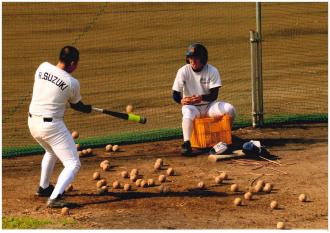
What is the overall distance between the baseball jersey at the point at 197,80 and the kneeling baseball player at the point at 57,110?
9.59 ft

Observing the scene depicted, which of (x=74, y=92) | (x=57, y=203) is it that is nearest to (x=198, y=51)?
(x=74, y=92)

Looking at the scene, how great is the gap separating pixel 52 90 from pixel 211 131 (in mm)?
3559

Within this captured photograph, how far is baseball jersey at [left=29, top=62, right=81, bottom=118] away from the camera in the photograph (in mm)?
10500

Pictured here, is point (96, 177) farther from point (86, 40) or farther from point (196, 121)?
point (86, 40)

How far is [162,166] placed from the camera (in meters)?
12.6

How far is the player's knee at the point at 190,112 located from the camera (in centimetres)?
1313

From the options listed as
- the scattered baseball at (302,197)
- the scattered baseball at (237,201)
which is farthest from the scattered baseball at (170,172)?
the scattered baseball at (302,197)

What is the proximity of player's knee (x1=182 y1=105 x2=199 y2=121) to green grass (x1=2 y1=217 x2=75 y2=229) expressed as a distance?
3602mm

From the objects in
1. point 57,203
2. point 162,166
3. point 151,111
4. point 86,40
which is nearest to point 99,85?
point 151,111

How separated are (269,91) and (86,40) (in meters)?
8.80

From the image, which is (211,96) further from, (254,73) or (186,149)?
(254,73)

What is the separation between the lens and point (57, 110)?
10.6m

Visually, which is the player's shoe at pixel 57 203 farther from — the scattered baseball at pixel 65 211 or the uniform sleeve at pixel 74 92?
the uniform sleeve at pixel 74 92

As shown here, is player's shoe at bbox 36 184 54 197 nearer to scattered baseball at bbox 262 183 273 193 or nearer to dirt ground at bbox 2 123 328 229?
Result: dirt ground at bbox 2 123 328 229
